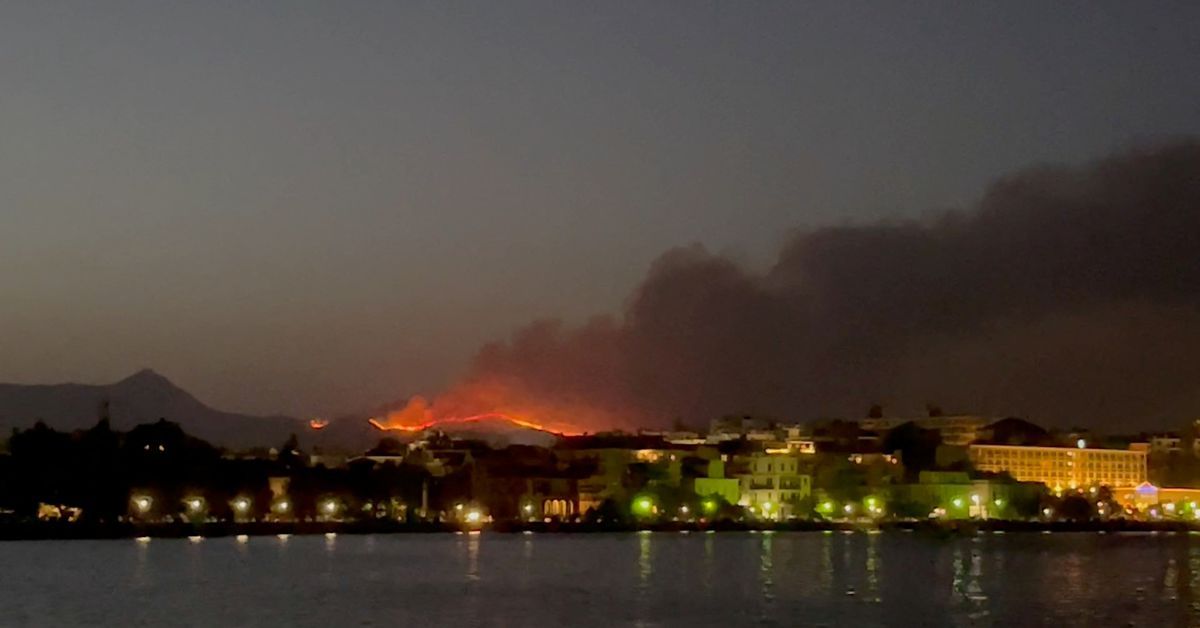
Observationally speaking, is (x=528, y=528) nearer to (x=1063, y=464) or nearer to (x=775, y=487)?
(x=775, y=487)

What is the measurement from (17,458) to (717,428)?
85.8 meters

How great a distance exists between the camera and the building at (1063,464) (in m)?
134

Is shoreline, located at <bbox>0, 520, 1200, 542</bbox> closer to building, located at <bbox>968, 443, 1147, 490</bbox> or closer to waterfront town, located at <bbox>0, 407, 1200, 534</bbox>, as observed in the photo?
waterfront town, located at <bbox>0, 407, 1200, 534</bbox>

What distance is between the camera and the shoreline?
8169cm

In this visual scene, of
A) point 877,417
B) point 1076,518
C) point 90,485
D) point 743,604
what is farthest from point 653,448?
point 743,604

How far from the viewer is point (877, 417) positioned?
159m

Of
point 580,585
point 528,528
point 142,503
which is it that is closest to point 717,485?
point 528,528

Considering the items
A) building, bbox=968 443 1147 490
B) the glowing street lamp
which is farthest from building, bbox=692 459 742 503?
the glowing street lamp

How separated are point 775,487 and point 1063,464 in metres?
32.7

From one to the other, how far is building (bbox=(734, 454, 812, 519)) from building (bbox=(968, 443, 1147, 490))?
21316 mm

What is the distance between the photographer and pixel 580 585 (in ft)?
174

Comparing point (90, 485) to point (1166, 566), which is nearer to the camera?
point (1166, 566)

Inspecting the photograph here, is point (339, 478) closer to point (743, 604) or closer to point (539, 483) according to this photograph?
point (539, 483)

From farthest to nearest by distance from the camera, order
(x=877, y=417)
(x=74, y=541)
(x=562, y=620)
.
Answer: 1. (x=877, y=417)
2. (x=74, y=541)
3. (x=562, y=620)
